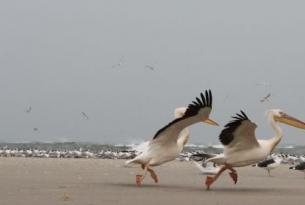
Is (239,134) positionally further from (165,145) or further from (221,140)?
(165,145)

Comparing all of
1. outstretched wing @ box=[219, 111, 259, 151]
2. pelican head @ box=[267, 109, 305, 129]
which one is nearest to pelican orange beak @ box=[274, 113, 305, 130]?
pelican head @ box=[267, 109, 305, 129]

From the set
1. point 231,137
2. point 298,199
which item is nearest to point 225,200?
point 298,199

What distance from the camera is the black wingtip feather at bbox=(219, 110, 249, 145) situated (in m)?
9.78

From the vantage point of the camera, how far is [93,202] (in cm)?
743

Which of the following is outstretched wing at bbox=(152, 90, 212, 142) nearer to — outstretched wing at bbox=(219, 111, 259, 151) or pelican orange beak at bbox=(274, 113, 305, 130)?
outstretched wing at bbox=(219, 111, 259, 151)

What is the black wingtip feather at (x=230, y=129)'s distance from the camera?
978 centimetres

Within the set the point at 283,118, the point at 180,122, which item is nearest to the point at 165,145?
the point at 180,122

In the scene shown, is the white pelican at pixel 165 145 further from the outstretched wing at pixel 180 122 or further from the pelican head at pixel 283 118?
the pelican head at pixel 283 118

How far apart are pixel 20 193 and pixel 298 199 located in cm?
327

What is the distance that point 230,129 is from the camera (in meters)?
10.0

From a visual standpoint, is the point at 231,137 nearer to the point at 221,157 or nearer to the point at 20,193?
the point at 221,157

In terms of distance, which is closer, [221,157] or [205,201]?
[205,201]

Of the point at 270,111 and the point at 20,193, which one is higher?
the point at 270,111

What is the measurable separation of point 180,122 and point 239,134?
0.93m
